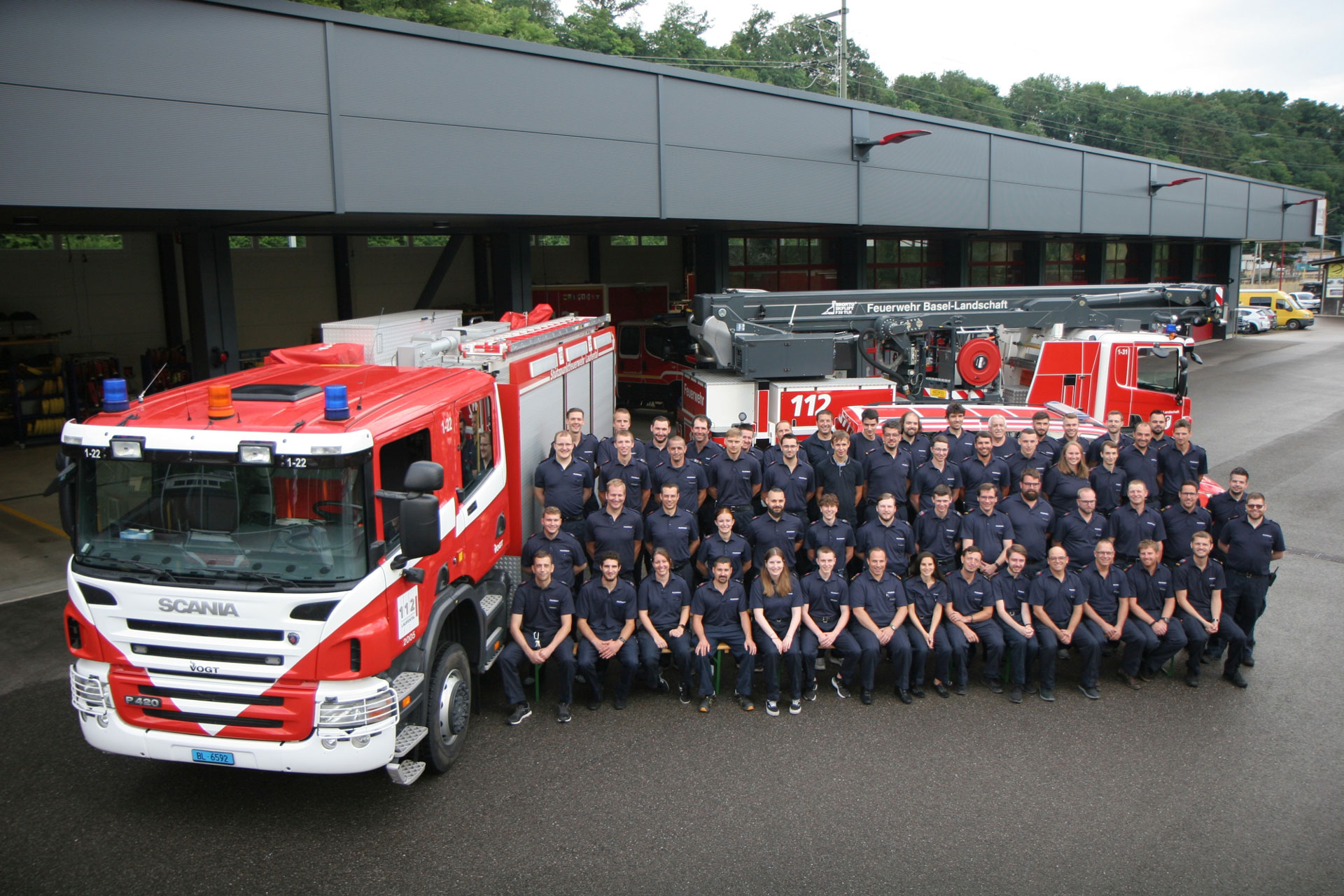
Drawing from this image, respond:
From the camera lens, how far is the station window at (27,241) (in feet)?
66.5

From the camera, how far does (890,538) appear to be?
8062 mm

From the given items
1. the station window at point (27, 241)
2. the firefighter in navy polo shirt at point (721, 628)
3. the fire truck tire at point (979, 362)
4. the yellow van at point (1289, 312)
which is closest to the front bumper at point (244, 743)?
the firefighter in navy polo shirt at point (721, 628)

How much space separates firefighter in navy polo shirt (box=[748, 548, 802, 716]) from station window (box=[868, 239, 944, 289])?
2126 centimetres

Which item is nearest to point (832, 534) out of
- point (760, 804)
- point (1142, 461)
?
point (760, 804)

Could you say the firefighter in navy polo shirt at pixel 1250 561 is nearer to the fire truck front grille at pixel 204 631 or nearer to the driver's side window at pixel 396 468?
the driver's side window at pixel 396 468

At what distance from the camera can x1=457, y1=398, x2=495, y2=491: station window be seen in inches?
259

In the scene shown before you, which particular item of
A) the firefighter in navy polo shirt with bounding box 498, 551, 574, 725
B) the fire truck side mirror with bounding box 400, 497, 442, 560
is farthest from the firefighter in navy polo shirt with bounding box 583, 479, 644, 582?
the fire truck side mirror with bounding box 400, 497, 442, 560

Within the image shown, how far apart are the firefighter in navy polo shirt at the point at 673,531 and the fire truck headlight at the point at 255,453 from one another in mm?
3487

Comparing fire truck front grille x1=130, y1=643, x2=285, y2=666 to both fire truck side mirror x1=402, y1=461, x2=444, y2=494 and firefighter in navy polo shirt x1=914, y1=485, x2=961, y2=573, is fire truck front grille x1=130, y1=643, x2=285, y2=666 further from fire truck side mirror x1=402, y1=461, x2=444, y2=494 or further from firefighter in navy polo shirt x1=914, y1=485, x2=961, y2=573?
firefighter in navy polo shirt x1=914, y1=485, x2=961, y2=573

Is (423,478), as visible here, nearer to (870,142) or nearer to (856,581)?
(856,581)

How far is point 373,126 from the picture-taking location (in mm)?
11438

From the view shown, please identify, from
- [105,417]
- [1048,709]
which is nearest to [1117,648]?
[1048,709]

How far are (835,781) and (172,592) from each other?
4202 millimetres

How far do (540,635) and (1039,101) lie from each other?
361 ft
